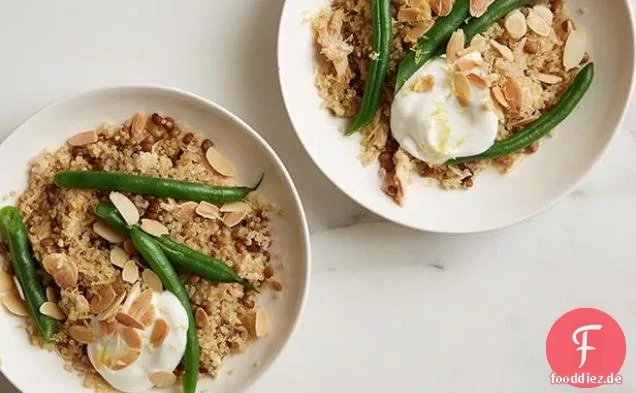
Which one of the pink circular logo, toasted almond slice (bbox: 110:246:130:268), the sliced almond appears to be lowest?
the pink circular logo

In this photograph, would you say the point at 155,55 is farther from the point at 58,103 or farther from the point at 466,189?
the point at 466,189

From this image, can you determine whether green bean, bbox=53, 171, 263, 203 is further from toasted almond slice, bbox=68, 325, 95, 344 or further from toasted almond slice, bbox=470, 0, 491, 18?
toasted almond slice, bbox=470, 0, 491, 18

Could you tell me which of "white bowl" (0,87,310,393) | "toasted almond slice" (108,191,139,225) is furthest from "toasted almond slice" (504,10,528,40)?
"toasted almond slice" (108,191,139,225)

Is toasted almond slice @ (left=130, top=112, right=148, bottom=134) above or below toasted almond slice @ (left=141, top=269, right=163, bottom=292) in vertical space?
above

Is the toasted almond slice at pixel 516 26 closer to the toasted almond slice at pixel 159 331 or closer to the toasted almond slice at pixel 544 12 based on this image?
the toasted almond slice at pixel 544 12

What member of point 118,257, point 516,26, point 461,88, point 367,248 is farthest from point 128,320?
point 516,26

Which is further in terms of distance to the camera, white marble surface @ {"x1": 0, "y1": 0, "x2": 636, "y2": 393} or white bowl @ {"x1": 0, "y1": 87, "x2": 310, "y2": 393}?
white marble surface @ {"x1": 0, "y1": 0, "x2": 636, "y2": 393}

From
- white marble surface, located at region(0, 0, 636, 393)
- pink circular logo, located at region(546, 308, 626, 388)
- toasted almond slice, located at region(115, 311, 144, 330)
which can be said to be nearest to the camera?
toasted almond slice, located at region(115, 311, 144, 330)
